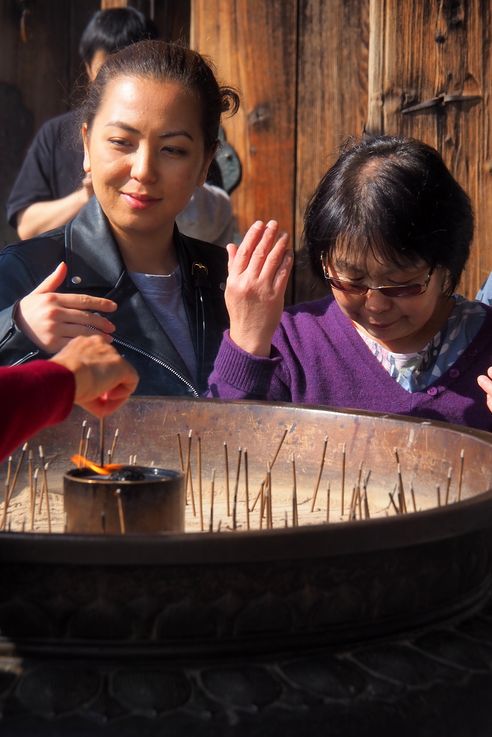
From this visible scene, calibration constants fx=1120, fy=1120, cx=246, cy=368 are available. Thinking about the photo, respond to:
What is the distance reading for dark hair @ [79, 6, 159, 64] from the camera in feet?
13.1

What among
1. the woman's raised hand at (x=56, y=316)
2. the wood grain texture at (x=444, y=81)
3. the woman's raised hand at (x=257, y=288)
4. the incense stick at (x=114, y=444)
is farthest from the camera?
the wood grain texture at (x=444, y=81)

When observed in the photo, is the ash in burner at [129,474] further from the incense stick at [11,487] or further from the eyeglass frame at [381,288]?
the eyeglass frame at [381,288]

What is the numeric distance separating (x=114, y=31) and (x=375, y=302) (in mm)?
1899

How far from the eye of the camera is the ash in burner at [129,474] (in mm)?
1813

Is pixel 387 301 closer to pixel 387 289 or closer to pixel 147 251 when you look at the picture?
pixel 387 289

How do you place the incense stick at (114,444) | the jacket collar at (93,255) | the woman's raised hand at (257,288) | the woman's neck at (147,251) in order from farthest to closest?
the woman's neck at (147,251) < the jacket collar at (93,255) < the woman's raised hand at (257,288) < the incense stick at (114,444)

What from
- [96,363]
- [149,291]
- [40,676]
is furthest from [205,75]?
[40,676]

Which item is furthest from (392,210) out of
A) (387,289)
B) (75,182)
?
(75,182)

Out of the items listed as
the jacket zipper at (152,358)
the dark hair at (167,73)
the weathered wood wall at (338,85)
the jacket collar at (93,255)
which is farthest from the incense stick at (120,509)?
the weathered wood wall at (338,85)

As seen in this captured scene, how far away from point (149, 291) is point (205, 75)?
2.08ft

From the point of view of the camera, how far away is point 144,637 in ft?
4.73

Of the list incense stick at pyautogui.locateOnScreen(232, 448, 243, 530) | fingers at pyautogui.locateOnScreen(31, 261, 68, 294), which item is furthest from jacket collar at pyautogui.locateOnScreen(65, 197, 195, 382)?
incense stick at pyautogui.locateOnScreen(232, 448, 243, 530)

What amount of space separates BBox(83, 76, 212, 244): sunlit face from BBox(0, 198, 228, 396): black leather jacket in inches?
3.9

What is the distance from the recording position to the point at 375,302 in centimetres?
260
